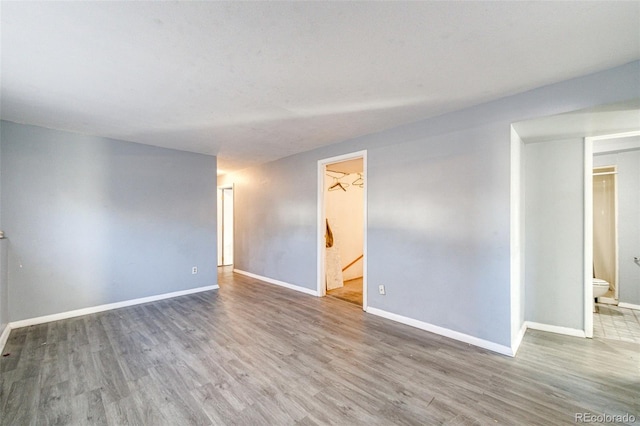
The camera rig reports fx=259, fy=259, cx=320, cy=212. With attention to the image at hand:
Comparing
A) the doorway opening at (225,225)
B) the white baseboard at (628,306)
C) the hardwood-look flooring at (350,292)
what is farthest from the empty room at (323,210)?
the doorway opening at (225,225)

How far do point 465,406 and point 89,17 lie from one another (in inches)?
134

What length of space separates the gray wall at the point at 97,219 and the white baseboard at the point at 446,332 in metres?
3.19

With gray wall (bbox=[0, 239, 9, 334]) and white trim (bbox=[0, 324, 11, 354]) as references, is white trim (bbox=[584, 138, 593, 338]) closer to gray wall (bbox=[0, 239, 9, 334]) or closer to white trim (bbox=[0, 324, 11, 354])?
white trim (bbox=[0, 324, 11, 354])

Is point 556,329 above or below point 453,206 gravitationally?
below

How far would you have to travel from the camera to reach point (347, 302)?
4.11 metres

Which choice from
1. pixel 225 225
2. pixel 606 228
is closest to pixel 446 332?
pixel 606 228

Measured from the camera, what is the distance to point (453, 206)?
285 cm

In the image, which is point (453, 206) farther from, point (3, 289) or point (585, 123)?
point (3, 289)

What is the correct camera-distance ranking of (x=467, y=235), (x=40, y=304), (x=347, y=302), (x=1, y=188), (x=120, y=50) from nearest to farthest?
(x=120, y=50)
(x=467, y=235)
(x=1, y=188)
(x=40, y=304)
(x=347, y=302)

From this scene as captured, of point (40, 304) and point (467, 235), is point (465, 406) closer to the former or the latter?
point (467, 235)

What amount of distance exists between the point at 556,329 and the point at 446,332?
1306 mm

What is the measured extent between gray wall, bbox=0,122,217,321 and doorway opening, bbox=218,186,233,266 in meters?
2.33

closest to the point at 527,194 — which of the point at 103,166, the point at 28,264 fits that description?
the point at 103,166

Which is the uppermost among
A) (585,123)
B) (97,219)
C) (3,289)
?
(585,123)
